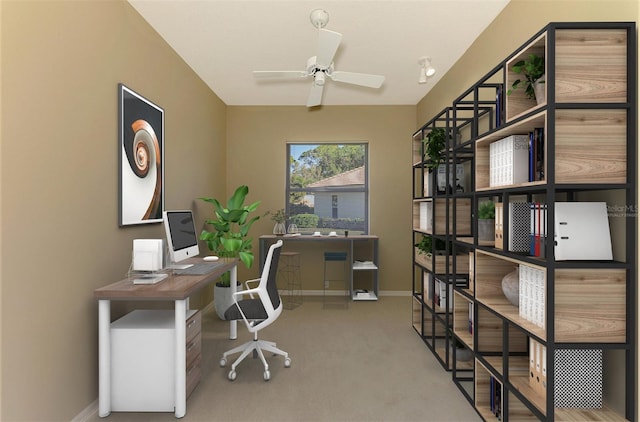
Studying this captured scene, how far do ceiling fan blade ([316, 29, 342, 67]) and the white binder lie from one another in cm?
180

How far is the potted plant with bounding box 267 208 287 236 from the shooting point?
575cm

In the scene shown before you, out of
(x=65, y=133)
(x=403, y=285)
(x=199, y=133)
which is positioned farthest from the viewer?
(x=403, y=285)

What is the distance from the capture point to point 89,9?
2467 millimetres

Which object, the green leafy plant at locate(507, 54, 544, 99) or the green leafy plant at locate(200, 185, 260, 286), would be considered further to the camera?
the green leafy plant at locate(200, 185, 260, 286)

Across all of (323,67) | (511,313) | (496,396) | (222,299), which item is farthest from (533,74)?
(222,299)

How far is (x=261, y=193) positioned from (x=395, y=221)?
2.21 m

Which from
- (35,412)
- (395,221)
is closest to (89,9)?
(35,412)

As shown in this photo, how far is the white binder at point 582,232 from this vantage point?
1.81 metres

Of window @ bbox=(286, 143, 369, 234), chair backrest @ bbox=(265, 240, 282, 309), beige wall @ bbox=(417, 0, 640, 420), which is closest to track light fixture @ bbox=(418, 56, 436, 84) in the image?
beige wall @ bbox=(417, 0, 640, 420)

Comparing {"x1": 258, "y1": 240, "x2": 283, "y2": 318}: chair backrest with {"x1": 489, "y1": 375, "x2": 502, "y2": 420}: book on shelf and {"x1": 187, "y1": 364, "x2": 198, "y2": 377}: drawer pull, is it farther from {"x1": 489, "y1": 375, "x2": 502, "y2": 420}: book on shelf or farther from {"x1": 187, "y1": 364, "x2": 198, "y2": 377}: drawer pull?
{"x1": 489, "y1": 375, "x2": 502, "y2": 420}: book on shelf

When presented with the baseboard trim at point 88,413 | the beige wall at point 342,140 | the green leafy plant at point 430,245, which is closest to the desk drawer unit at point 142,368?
the baseboard trim at point 88,413

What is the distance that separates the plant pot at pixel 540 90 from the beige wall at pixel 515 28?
478 mm

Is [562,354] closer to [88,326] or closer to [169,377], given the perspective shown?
[169,377]

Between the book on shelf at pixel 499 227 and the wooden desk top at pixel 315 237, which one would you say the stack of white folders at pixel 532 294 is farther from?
the wooden desk top at pixel 315 237
